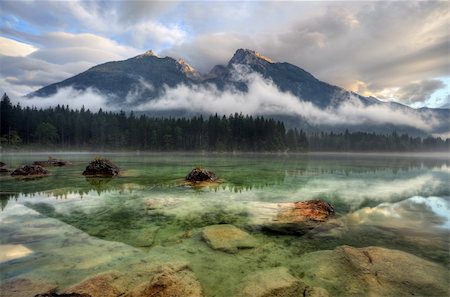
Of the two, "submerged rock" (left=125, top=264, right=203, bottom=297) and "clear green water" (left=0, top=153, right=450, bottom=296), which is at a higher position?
"submerged rock" (left=125, top=264, right=203, bottom=297)

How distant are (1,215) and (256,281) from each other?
1591 cm

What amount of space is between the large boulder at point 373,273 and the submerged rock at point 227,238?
2584mm

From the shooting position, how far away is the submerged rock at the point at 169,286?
319 inches

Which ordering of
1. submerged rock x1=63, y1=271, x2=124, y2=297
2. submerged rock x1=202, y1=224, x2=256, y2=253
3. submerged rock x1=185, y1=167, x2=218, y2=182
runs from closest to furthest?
submerged rock x1=63, y1=271, x2=124, y2=297 → submerged rock x1=202, y1=224, x2=256, y2=253 → submerged rock x1=185, y1=167, x2=218, y2=182

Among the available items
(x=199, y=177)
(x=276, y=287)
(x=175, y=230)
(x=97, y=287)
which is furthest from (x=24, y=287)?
(x=199, y=177)

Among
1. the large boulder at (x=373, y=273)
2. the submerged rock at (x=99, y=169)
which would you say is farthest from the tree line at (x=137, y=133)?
the large boulder at (x=373, y=273)

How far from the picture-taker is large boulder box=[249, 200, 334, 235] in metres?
15.1

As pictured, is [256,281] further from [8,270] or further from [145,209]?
[145,209]

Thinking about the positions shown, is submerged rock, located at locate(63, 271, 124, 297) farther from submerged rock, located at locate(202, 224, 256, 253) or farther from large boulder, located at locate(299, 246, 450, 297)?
large boulder, located at locate(299, 246, 450, 297)

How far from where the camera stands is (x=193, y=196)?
78.2ft

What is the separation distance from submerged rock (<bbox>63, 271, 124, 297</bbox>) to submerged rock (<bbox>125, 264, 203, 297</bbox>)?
49 cm

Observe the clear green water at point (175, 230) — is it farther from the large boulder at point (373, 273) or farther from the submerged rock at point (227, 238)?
the large boulder at point (373, 273)

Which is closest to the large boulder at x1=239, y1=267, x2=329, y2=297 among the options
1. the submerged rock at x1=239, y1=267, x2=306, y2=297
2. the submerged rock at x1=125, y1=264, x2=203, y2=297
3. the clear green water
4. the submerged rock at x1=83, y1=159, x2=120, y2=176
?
the submerged rock at x1=239, y1=267, x2=306, y2=297

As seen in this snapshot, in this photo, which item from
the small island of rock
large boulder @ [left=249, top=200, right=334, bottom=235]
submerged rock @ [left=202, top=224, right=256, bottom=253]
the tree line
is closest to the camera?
submerged rock @ [left=202, top=224, right=256, bottom=253]
